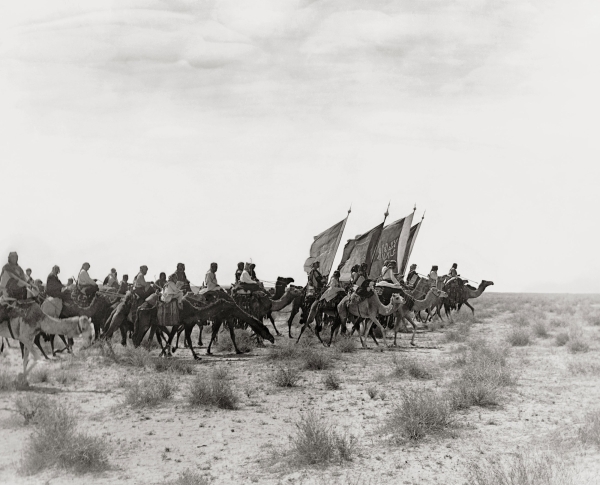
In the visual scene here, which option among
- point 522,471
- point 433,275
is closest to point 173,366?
point 522,471

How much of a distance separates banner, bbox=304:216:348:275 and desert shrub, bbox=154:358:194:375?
45.7ft

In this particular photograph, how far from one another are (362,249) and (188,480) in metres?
22.1

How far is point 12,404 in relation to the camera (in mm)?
10523

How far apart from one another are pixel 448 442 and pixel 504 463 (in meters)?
1.04

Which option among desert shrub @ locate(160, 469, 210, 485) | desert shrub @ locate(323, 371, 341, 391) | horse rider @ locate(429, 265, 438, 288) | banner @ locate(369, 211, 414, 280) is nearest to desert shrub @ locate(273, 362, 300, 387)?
desert shrub @ locate(323, 371, 341, 391)

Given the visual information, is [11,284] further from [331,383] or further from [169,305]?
[331,383]

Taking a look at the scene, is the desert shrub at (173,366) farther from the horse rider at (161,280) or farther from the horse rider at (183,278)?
the horse rider at (183,278)

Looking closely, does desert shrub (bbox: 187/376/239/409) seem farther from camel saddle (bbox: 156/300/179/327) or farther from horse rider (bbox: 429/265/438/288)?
horse rider (bbox: 429/265/438/288)

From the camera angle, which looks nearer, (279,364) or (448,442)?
(448,442)

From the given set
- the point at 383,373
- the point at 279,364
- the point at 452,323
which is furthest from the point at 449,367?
the point at 452,323

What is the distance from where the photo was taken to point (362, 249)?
28.2 metres

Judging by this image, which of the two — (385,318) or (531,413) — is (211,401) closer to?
(531,413)

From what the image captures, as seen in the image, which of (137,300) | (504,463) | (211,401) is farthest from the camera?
(137,300)

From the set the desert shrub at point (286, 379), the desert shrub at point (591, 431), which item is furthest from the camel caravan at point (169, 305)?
the desert shrub at point (591, 431)
